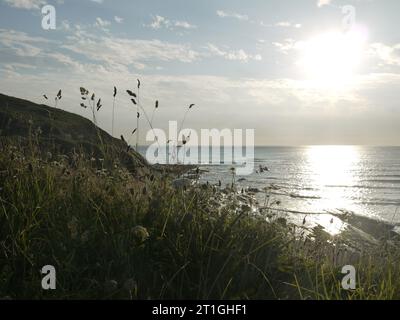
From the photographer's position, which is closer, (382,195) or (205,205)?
(205,205)

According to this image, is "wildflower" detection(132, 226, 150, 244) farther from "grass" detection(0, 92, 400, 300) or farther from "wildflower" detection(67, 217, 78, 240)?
"wildflower" detection(67, 217, 78, 240)

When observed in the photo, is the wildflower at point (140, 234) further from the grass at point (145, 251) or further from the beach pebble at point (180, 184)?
the beach pebble at point (180, 184)

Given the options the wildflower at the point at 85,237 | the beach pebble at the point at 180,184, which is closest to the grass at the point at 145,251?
the wildflower at the point at 85,237

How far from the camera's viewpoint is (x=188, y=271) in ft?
13.3

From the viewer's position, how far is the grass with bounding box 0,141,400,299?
3814 millimetres

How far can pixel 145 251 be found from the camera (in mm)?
4141

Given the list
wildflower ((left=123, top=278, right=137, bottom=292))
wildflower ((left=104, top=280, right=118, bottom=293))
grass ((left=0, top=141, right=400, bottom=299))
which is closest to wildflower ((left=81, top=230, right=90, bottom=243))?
grass ((left=0, top=141, right=400, bottom=299))

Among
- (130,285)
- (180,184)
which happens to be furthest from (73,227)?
(180,184)

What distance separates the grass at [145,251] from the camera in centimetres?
381

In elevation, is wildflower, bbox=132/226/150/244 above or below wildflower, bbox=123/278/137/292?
above
